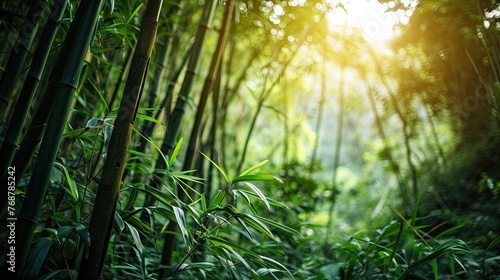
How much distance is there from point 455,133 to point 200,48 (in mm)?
1376

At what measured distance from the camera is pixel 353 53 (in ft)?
7.99

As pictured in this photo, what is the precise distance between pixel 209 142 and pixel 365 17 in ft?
3.18

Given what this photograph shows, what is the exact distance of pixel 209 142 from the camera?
210cm

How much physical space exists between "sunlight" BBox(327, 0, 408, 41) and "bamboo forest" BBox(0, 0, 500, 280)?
0.01 metres

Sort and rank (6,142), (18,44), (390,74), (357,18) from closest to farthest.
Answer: (6,142)
(18,44)
(357,18)
(390,74)

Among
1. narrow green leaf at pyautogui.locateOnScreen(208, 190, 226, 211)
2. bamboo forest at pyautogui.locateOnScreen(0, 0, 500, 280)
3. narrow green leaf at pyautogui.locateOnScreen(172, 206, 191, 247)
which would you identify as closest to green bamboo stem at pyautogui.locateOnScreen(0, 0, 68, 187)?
bamboo forest at pyautogui.locateOnScreen(0, 0, 500, 280)

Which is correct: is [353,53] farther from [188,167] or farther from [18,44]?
[18,44]

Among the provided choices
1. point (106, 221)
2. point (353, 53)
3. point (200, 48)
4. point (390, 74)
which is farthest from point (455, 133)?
point (106, 221)

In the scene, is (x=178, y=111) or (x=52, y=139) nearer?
(x=52, y=139)

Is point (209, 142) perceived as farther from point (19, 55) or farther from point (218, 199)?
point (19, 55)

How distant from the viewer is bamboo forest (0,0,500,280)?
0.98m


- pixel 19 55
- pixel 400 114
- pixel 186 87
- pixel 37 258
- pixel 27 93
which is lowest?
pixel 37 258

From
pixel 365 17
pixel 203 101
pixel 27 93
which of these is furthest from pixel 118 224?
pixel 365 17

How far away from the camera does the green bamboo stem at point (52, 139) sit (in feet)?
2.92
